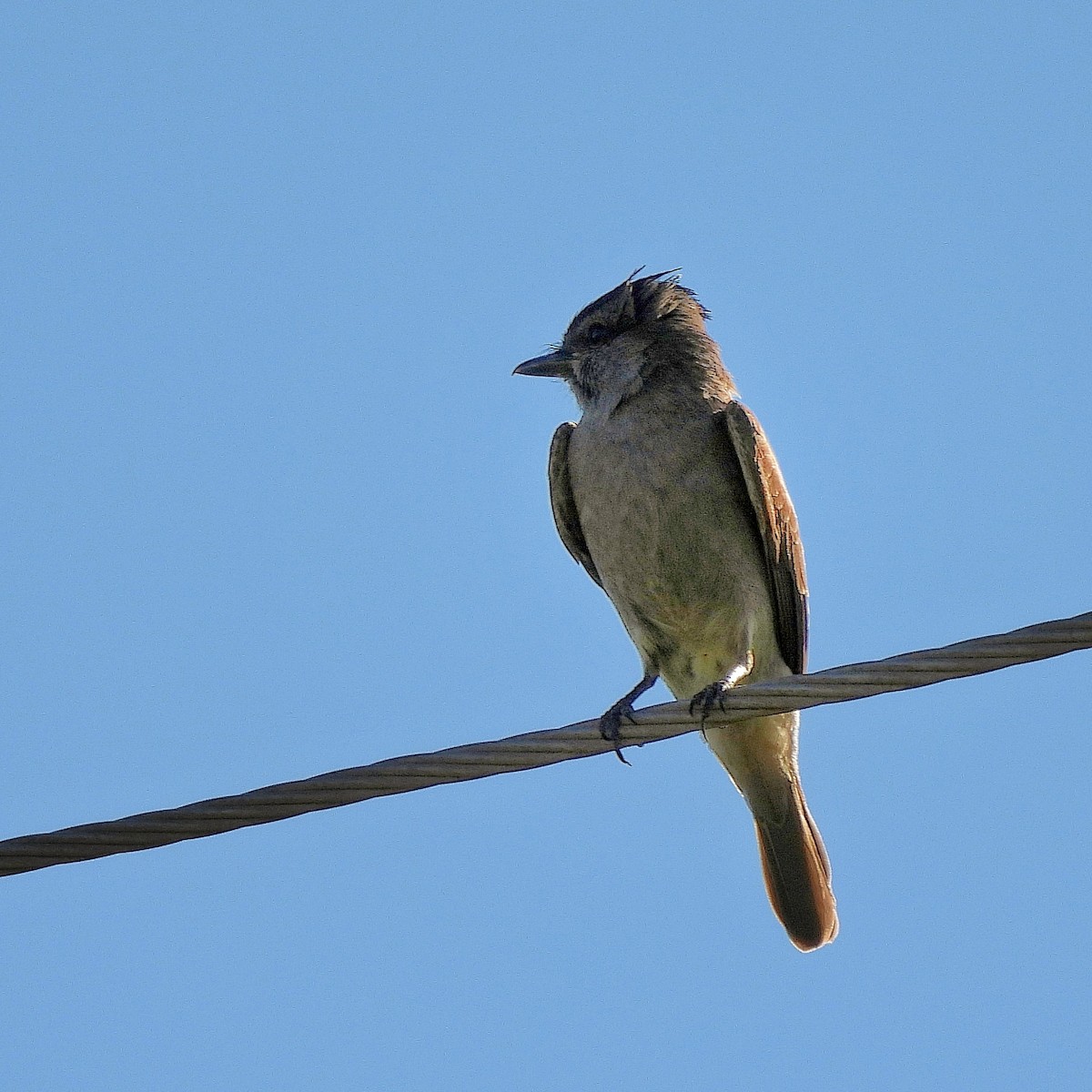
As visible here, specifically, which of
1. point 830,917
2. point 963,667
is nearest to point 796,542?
point 830,917

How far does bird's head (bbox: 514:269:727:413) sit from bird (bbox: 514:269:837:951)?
0.05 ft

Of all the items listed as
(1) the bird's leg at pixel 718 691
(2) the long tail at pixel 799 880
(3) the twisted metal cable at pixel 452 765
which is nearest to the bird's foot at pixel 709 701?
(1) the bird's leg at pixel 718 691

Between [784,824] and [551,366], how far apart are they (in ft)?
9.06

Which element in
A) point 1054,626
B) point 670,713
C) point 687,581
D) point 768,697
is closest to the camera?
point 1054,626

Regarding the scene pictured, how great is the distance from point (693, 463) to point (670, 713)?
2624mm

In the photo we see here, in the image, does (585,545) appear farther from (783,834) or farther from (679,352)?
(783,834)

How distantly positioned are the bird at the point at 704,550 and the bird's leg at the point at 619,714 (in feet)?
0.11

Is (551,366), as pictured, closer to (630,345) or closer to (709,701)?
(630,345)

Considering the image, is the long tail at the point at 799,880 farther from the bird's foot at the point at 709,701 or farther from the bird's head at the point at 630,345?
the bird's head at the point at 630,345

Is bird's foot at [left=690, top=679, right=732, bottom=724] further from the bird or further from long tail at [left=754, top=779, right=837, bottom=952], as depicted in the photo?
long tail at [left=754, top=779, right=837, bottom=952]

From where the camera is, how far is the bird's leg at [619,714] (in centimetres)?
529

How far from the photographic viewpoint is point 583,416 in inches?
343

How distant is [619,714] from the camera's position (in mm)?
6332

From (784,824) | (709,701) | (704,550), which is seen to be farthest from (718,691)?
(784,824)
